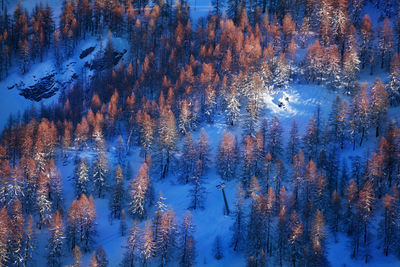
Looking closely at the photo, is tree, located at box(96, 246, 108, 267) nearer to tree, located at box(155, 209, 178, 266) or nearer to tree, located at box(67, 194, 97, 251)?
tree, located at box(67, 194, 97, 251)

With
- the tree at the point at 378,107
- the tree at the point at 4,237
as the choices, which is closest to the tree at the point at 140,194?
the tree at the point at 4,237

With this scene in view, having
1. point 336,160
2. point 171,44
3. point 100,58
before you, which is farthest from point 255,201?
point 100,58

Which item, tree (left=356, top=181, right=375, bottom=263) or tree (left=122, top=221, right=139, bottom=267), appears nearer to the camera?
tree (left=356, top=181, right=375, bottom=263)

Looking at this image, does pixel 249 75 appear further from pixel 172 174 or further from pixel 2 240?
pixel 2 240

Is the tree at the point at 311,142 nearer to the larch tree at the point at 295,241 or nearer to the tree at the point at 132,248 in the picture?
the larch tree at the point at 295,241

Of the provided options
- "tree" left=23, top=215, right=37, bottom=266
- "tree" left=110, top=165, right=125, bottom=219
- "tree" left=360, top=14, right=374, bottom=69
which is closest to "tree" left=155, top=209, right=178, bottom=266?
"tree" left=110, top=165, right=125, bottom=219

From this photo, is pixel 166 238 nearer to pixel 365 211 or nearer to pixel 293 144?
pixel 293 144
